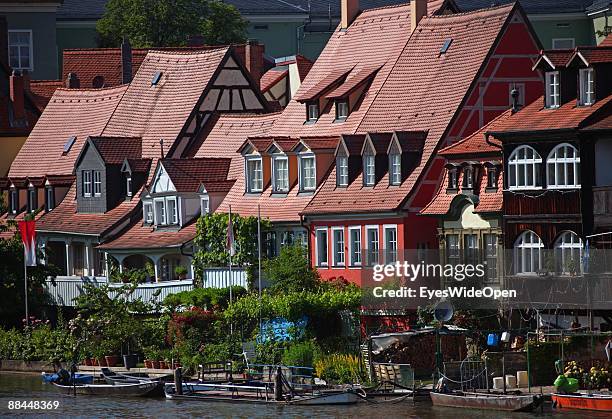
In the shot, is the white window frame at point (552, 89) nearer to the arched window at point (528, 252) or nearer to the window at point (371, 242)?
the arched window at point (528, 252)

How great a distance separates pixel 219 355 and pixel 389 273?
20.1 ft

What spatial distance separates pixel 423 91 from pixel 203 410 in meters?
18.5

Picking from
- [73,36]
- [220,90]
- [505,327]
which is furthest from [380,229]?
[73,36]

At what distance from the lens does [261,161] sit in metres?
85.8

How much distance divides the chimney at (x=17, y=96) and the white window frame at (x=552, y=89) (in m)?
48.3

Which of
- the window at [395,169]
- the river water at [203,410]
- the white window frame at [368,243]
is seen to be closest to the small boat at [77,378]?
the river water at [203,410]

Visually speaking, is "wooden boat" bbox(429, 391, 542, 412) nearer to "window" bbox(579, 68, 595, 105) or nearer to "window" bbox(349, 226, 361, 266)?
"window" bbox(579, 68, 595, 105)

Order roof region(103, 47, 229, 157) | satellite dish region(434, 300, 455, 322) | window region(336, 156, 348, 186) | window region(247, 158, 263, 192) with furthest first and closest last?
roof region(103, 47, 229, 157), window region(247, 158, 263, 192), window region(336, 156, 348, 186), satellite dish region(434, 300, 455, 322)

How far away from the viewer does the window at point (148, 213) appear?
3627 inches

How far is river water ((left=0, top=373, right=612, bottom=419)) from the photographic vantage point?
61.5m

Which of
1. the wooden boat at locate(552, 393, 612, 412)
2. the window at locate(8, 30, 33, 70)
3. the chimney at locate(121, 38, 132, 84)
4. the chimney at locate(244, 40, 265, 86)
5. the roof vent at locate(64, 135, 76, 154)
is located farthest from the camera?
the window at locate(8, 30, 33, 70)

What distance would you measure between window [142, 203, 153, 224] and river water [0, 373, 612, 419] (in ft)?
62.5

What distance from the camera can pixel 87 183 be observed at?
97.9 m

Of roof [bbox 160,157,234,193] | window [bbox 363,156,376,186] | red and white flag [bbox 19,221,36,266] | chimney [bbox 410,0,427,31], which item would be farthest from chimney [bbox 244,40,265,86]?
window [bbox 363,156,376,186]
